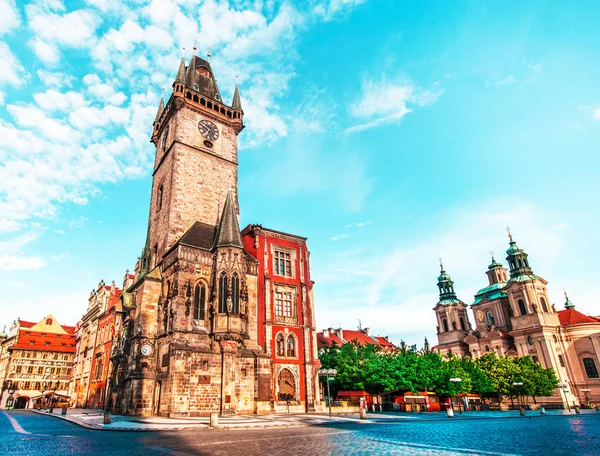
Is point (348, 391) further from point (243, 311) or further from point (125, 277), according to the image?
point (125, 277)

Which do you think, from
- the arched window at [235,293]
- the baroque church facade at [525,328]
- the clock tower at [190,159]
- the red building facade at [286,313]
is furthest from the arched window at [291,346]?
the baroque church facade at [525,328]

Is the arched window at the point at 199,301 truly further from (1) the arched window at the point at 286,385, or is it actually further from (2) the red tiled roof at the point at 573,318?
(2) the red tiled roof at the point at 573,318

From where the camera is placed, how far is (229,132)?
4150 cm

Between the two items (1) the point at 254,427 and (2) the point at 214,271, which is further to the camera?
(2) the point at 214,271

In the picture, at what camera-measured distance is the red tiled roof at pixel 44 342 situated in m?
66.8

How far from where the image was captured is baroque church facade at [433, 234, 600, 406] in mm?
58600

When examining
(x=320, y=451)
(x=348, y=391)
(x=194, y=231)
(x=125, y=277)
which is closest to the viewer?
(x=320, y=451)

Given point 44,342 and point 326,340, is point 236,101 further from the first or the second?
point 44,342

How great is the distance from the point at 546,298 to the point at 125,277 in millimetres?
67801

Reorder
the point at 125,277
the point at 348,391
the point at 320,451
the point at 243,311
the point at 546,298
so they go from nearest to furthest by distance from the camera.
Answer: the point at 320,451 < the point at 243,311 < the point at 348,391 < the point at 125,277 < the point at 546,298

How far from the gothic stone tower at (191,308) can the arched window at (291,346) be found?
2.91m

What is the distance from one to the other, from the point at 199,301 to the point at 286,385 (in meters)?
9.72

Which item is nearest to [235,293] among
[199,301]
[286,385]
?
[199,301]

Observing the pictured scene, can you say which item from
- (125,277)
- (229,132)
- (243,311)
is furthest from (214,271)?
(125,277)
